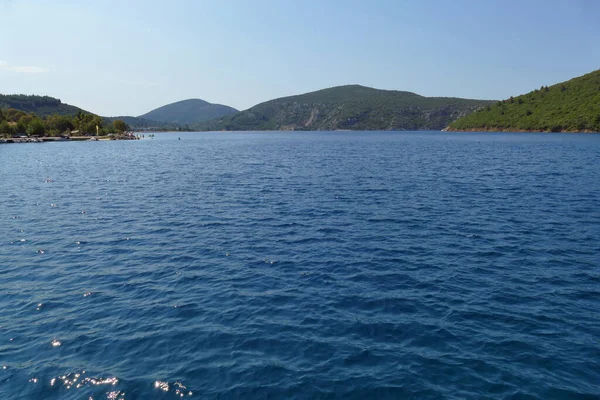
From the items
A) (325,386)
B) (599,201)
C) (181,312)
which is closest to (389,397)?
(325,386)

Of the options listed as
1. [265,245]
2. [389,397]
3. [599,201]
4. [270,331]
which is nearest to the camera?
[389,397]

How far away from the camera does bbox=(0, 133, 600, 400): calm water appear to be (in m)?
13.7

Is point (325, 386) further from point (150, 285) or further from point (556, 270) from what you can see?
point (556, 270)

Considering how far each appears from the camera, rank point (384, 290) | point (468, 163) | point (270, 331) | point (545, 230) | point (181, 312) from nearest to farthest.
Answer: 1. point (270, 331)
2. point (181, 312)
3. point (384, 290)
4. point (545, 230)
5. point (468, 163)

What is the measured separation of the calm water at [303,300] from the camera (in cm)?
1368

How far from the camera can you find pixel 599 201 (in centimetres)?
4297

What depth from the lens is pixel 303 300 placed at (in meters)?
20.0

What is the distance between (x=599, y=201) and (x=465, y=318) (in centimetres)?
3717

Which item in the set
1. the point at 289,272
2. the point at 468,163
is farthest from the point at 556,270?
the point at 468,163

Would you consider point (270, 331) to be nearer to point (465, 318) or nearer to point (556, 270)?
point (465, 318)

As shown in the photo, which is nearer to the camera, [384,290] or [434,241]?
[384,290]

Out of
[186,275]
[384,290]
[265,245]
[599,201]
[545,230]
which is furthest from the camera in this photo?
[599,201]

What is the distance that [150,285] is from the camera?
21969 millimetres

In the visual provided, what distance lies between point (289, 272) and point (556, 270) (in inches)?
673
